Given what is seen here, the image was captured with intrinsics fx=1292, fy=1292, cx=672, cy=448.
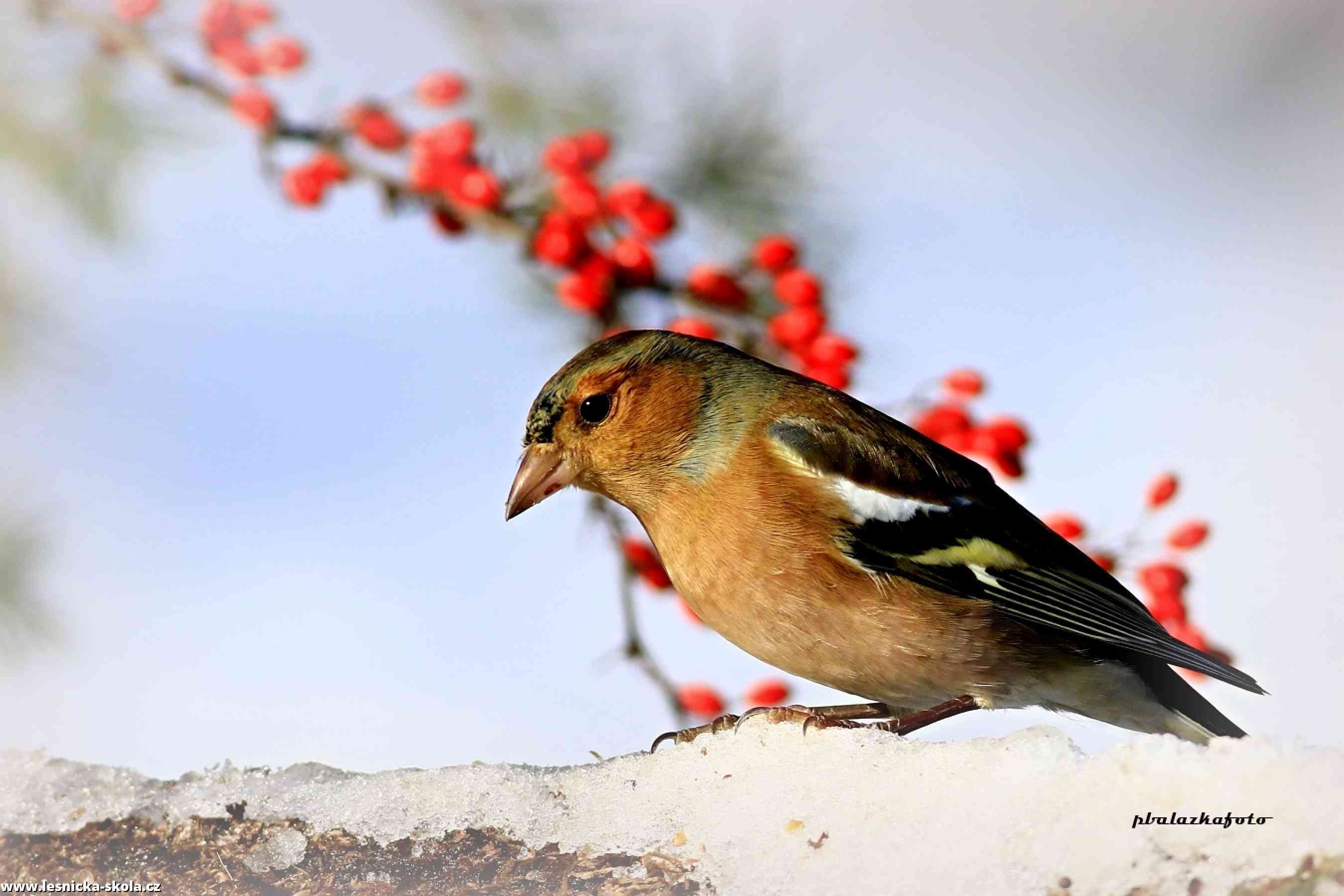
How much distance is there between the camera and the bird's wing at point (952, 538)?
1.55 meters

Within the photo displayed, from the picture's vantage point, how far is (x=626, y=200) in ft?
6.28

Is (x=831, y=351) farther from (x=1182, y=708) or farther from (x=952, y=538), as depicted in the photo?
(x=1182, y=708)

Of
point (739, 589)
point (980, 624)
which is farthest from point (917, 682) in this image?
point (739, 589)

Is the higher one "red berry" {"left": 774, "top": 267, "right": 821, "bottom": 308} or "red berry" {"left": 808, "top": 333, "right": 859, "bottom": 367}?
"red berry" {"left": 774, "top": 267, "right": 821, "bottom": 308}

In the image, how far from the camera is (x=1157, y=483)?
1816mm

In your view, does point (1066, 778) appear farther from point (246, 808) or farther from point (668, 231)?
point (668, 231)

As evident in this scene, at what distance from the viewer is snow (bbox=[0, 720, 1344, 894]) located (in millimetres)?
1169

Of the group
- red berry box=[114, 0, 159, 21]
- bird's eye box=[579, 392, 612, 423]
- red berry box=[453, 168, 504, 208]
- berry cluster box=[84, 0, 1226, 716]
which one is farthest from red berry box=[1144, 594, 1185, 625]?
red berry box=[114, 0, 159, 21]

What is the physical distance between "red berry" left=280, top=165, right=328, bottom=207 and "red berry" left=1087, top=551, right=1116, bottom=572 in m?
1.27

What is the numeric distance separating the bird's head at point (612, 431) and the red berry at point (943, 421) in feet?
1.26

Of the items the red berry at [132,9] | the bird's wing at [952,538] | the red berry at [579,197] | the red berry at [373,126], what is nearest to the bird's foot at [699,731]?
the bird's wing at [952,538]

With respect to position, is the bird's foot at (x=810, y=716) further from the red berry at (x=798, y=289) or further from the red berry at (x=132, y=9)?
the red berry at (x=132, y=9)
